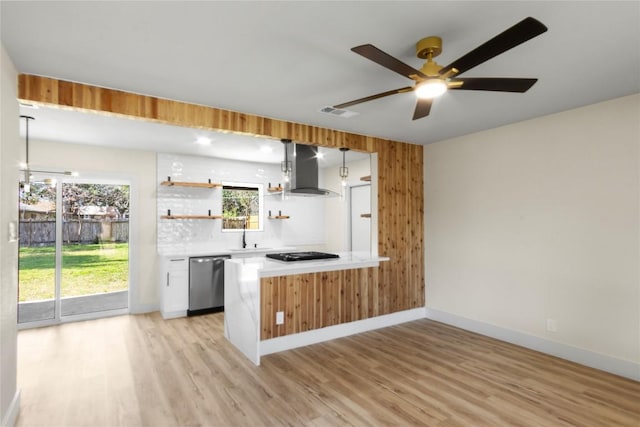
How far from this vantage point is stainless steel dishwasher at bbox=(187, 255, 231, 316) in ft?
16.8

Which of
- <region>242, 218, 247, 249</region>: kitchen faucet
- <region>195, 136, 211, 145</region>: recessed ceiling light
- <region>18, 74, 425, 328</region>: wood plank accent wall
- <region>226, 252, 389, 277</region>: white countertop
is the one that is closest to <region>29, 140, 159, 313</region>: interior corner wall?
<region>195, 136, 211, 145</region>: recessed ceiling light

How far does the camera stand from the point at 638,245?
3.03 meters

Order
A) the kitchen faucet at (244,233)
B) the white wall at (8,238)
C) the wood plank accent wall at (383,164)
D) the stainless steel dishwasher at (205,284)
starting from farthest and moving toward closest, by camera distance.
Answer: the kitchen faucet at (244,233) → the stainless steel dishwasher at (205,284) → the wood plank accent wall at (383,164) → the white wall at (8,238)

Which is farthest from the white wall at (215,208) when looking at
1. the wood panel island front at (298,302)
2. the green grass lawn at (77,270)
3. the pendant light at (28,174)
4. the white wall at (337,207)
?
the wood panel island front at (298,302)

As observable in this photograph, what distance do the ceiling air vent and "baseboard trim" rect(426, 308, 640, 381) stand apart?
306 centimetres

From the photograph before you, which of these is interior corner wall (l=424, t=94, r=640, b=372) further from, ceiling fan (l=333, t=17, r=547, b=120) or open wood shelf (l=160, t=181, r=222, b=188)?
open wood shelf (l=160, t=181, r=222, b=188)

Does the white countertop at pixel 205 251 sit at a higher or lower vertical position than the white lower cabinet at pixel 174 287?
higher

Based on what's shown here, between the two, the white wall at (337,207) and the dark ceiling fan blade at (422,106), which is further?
the white wall at (337,207)

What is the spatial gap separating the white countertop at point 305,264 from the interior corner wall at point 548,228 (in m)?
1.20

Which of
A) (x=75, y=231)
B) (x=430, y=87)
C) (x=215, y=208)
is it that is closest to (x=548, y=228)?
(x=430, y=87)

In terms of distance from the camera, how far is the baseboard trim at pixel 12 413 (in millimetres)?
2225

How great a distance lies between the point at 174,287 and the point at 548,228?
16.3 ft

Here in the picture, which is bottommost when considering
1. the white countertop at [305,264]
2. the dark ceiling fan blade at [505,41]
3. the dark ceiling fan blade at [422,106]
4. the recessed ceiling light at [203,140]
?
the white countertop at [305,264]

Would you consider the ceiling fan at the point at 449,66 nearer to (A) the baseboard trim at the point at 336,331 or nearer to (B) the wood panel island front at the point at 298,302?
(B) the wood panel island front at the point at 298,302
